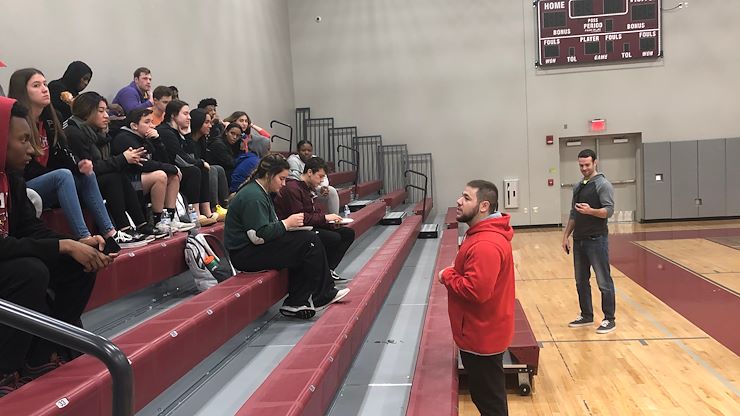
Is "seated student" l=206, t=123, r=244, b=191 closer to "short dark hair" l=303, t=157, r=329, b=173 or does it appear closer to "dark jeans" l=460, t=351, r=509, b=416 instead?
"short dark hair" l=303, t=157, r=329, b=173

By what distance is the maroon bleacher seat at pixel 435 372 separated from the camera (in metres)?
2.79

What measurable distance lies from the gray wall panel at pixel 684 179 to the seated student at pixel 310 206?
907 centimetres

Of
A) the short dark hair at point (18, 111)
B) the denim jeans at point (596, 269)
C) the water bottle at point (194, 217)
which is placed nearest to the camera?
the short dark hair at point (18, 111)

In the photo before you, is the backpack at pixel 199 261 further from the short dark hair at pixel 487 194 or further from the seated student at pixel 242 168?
the seated student at pixel 242 168

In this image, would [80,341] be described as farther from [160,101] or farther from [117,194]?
[160,101]

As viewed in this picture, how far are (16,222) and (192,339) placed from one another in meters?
0.86

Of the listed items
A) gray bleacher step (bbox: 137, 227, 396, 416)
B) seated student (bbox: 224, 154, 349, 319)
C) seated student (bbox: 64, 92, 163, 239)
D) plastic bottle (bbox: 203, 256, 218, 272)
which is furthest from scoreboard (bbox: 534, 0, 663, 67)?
seated student (bbox: 64, 92, 163, 239)

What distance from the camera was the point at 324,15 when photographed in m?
12.3

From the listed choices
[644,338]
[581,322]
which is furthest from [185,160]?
[644,338]

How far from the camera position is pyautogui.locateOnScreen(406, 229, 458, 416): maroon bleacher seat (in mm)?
2791

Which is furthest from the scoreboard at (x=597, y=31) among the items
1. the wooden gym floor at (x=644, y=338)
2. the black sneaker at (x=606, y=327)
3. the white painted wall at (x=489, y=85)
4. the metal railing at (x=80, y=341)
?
the metal railing at (x=80, y=341)

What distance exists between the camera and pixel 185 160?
4.71 meters

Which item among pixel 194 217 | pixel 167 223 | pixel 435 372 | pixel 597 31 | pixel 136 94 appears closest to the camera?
pixel 435 372

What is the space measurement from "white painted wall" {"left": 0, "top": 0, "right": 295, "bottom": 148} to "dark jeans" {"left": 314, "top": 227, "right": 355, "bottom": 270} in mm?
2549
